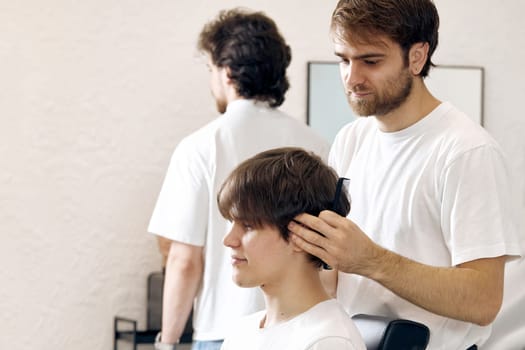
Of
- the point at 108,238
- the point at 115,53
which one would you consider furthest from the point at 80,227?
the point at 115,53

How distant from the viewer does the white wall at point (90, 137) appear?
13.2ft

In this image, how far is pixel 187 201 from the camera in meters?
2.71

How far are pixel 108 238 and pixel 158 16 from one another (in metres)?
1.01

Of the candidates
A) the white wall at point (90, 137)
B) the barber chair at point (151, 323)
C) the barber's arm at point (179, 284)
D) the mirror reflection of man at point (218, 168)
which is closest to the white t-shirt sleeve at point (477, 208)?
the mirror reflection of man at point (218, 168)

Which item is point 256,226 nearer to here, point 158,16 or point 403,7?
point 403,7

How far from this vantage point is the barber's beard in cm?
190

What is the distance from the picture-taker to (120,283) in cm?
418

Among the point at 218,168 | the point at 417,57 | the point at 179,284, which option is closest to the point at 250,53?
the point at 218,168

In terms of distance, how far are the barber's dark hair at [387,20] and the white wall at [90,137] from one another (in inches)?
90.8

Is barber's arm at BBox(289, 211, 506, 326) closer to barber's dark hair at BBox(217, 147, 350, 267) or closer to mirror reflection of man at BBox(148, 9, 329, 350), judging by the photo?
barber's dark hair at BBox(217, 147, 350, 267)

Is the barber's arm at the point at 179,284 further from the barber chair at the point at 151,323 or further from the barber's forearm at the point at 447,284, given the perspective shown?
the barber chair at the point at 151,323

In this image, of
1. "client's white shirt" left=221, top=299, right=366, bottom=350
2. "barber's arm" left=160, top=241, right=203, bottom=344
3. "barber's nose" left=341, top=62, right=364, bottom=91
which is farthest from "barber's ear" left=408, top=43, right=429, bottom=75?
"barber's arm" left=160, top=241, right=203, bottom=344

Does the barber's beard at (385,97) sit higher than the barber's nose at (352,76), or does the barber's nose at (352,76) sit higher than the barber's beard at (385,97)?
the barber's nose at (352,76)

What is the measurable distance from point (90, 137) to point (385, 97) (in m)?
2.44
